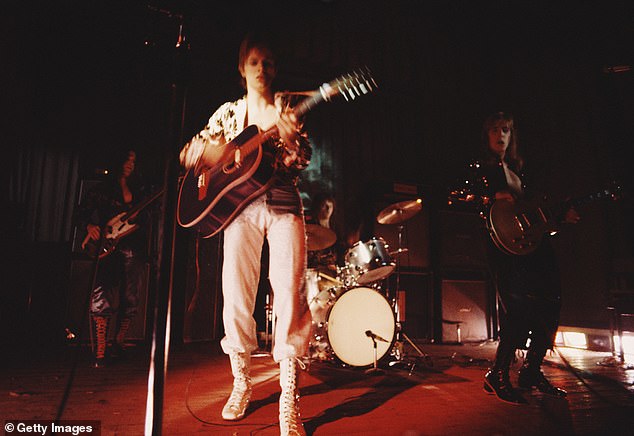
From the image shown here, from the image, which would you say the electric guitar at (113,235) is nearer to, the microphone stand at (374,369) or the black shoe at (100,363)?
the black shoe at (100,363)

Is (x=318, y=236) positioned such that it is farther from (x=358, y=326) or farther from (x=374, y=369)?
(x=374, y=369)

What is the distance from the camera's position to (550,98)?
637 centimetres

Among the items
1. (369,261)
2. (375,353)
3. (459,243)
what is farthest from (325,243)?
(459,243)

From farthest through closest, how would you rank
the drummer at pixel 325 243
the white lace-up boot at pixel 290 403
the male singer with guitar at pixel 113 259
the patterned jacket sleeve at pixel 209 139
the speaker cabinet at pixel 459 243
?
the speaker cabinet at pixel 459 243
the drummer at pixel 325 243
the male singer with guitar at pixel 113 259
the patterned jacket sleeve at pixel 209 139
the white lace-up boot at pixel 290 403

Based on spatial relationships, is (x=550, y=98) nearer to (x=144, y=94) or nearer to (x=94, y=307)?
(x=144, y=94)

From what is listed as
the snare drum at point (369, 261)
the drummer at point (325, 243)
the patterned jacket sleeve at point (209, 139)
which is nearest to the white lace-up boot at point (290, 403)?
the patterned jacket sleeve at point (209, 139)

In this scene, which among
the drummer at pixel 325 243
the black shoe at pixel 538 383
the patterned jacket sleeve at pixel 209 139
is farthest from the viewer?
the drummer at pixel 325 243

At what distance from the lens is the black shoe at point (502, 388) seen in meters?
2.43

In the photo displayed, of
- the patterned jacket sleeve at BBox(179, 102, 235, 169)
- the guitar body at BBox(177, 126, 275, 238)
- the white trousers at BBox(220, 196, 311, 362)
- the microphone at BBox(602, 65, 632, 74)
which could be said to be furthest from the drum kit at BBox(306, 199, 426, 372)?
the microphone at BBox(602, 65, 632, 74)

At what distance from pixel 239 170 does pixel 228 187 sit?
111 mm

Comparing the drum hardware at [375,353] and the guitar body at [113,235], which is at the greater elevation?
the guitar body at [113,235]

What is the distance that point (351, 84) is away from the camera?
5.85 ft

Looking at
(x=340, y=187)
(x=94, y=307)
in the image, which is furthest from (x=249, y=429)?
(x=340, y=187)

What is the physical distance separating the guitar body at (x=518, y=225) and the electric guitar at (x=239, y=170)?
4.68 ft
